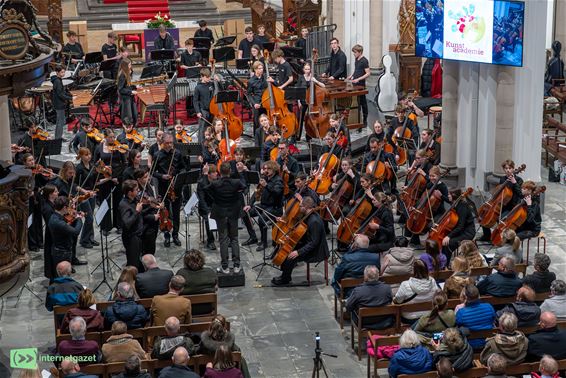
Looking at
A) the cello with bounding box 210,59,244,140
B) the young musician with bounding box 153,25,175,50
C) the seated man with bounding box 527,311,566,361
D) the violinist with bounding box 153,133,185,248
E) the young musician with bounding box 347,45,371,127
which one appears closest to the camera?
the seated man with bounding box 527,311,566,361

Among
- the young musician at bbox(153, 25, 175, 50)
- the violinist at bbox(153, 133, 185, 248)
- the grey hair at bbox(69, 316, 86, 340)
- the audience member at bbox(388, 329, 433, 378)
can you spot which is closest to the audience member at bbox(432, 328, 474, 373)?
the audience member at bbox(388, 329, 433, 378)

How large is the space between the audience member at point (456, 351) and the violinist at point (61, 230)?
20.8 feet

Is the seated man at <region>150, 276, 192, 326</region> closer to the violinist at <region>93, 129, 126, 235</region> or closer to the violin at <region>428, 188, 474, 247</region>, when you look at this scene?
the violin at <region>428, 188, 474, 247</region>

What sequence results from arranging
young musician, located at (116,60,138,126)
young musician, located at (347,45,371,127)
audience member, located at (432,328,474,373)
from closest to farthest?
audience member, located at (432,328,474,373)
young musician, located at (116,60,138,126)
young musician, located at (347,45,371,127)

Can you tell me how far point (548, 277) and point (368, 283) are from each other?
2409mm

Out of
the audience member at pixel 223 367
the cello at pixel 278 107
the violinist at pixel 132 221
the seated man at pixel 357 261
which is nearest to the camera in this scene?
the audience member at pixel 223 367

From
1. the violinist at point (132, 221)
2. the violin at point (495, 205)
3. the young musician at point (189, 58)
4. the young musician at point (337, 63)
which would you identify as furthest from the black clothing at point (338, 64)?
the violinist at point (132, 221)

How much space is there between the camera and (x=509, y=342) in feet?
39.0

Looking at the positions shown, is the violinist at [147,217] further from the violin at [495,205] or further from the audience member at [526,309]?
the audience member at [526,309]

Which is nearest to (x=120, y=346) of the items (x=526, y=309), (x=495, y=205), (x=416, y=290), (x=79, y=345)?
(x=79, y=345)

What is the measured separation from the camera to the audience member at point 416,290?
1359cm

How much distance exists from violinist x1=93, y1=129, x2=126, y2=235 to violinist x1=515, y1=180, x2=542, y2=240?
6929 mm

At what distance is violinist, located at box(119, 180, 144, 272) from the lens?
52.1ft

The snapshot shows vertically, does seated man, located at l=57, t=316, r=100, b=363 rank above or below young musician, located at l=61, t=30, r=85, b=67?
below
